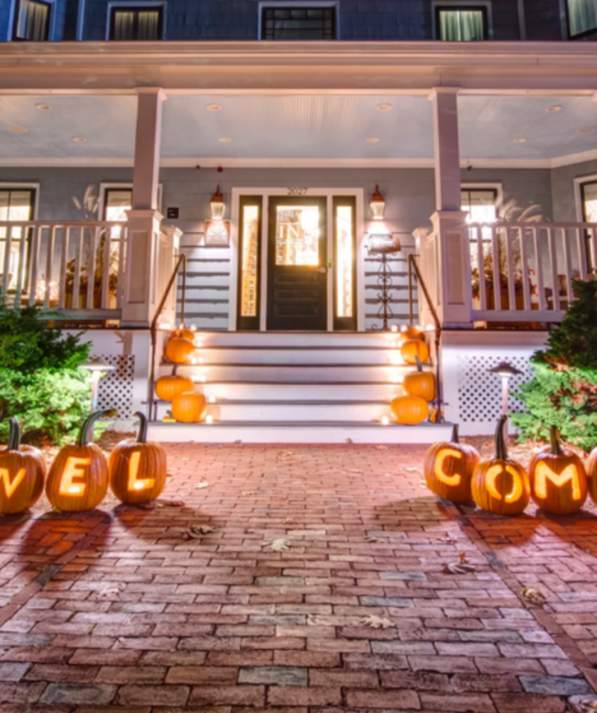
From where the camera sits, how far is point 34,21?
22.4ft

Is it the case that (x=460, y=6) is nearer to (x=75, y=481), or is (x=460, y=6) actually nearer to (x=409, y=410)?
(x=409, y=410)

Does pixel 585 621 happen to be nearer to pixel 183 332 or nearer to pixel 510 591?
pixel 510 591

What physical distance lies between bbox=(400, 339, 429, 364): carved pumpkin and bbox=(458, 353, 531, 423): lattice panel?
391 mm

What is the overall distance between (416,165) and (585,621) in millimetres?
7610

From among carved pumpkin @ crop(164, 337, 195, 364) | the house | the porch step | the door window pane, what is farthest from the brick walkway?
the door window pane

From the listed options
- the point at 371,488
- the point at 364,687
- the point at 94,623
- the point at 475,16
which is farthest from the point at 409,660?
the point at 475,16

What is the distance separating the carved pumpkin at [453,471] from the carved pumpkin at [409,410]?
66.6 inches

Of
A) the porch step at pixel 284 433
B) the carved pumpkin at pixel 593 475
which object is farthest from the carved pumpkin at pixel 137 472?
the carved pumpkin at pixel 593 475

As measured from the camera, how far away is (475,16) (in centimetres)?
686

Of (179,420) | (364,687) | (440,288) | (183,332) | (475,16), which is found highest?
(475,16)

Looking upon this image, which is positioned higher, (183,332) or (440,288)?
(440,288)

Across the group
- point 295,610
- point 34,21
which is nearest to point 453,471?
point 295,610

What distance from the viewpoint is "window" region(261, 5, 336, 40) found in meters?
6.73

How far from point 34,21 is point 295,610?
353 inches
